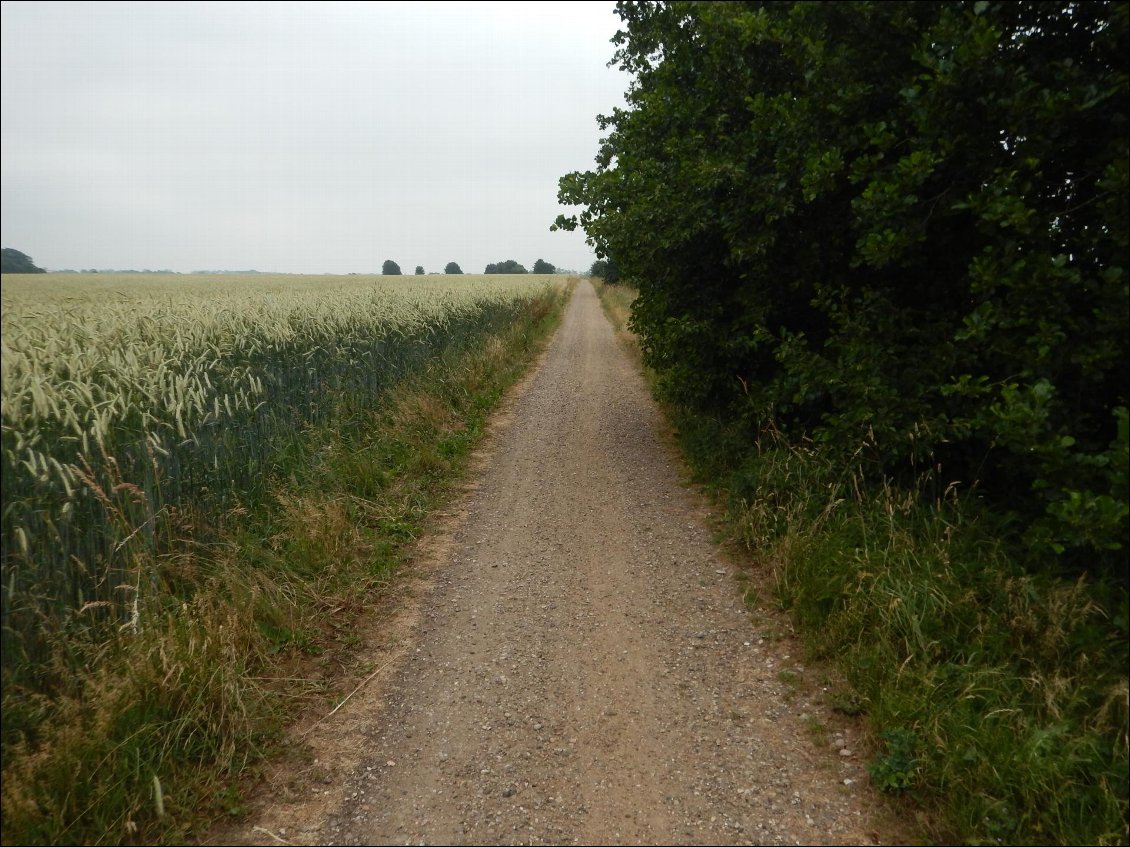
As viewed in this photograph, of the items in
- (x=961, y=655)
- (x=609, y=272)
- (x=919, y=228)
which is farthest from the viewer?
(x=609, y=272)

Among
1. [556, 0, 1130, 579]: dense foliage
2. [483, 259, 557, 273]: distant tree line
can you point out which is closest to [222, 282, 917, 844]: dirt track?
[556, 0, 1130, 579]: dense foliage

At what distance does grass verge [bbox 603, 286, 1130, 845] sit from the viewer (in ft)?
9.13

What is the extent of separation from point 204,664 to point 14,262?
2.24 metres

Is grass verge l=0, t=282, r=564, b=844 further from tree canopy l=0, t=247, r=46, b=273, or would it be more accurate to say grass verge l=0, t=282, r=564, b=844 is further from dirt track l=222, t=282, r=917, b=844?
tree canopy l=0, t=247, r=46, b=273

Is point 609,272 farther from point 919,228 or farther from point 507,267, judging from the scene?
point 507,267

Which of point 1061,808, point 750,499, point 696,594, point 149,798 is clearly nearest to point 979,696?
point 1061,808

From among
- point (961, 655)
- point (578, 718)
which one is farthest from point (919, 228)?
point (578, 718)

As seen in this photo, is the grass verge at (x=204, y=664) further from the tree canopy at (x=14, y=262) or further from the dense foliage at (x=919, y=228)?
the dense foliage at (x=919, y=228)

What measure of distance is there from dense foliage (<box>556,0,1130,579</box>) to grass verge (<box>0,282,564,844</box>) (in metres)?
3.88

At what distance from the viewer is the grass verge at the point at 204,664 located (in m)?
2.79

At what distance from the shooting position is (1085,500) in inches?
128

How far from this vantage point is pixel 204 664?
340 centimetres

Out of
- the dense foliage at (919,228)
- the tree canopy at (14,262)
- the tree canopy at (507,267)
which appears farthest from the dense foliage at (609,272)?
the tree canopy at (507,267)

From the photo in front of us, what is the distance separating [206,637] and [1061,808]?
13.4 feet
